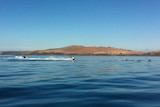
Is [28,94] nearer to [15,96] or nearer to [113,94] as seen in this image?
[15,96]

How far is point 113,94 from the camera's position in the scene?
77.3 ft

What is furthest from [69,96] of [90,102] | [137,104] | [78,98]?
[137,104]

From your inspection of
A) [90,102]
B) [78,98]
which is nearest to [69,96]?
[78,98]

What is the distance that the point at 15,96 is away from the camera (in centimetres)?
2212

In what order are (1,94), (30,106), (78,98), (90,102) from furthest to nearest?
1. (1,94)
2. (78,98)
3. (90,102)
4. (30,106)

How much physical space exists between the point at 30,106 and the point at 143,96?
976 cm

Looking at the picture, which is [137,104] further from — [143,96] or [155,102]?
[143,96]

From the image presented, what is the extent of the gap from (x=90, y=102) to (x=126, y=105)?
2.66 m

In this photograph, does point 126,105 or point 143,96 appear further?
point 143,96

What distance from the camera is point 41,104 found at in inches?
744

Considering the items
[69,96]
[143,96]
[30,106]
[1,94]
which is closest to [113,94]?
[143,96]

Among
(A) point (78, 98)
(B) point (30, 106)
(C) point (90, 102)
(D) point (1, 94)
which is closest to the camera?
(B) point (30, 106)

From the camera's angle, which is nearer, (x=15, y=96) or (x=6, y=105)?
(x=6, y=105)

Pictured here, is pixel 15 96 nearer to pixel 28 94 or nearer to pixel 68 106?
pixel 28 94
